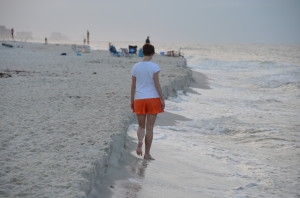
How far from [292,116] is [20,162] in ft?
25.8

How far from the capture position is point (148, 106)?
158 inches

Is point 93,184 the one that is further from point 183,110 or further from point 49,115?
point 183,110

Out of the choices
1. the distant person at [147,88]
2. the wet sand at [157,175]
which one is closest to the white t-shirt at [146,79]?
the distant person at [147,88]

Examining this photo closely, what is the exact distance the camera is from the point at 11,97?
21.6 feet

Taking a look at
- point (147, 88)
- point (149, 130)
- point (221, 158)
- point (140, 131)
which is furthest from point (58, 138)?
point (221, 158)

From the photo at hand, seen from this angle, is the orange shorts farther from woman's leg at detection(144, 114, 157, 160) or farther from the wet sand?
the wet sand

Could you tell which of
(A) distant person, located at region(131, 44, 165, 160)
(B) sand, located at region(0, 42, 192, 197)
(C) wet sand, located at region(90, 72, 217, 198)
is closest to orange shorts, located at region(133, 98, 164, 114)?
(A) distant person, located at region(131, 44, 165, 160)

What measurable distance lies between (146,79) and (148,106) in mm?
338

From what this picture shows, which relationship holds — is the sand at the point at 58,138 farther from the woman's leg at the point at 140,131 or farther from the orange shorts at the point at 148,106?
the orange shorts at the point at 148,106

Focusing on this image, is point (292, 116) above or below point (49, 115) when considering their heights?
below

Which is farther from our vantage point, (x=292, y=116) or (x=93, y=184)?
(x=292, y=116)

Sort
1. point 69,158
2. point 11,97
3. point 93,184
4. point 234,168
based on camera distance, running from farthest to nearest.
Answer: point 11,97 < point 234,168 < point 69,158 < point 93,184

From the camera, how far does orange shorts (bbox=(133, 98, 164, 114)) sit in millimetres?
4004

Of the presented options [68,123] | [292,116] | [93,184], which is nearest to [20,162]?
[93,184]
